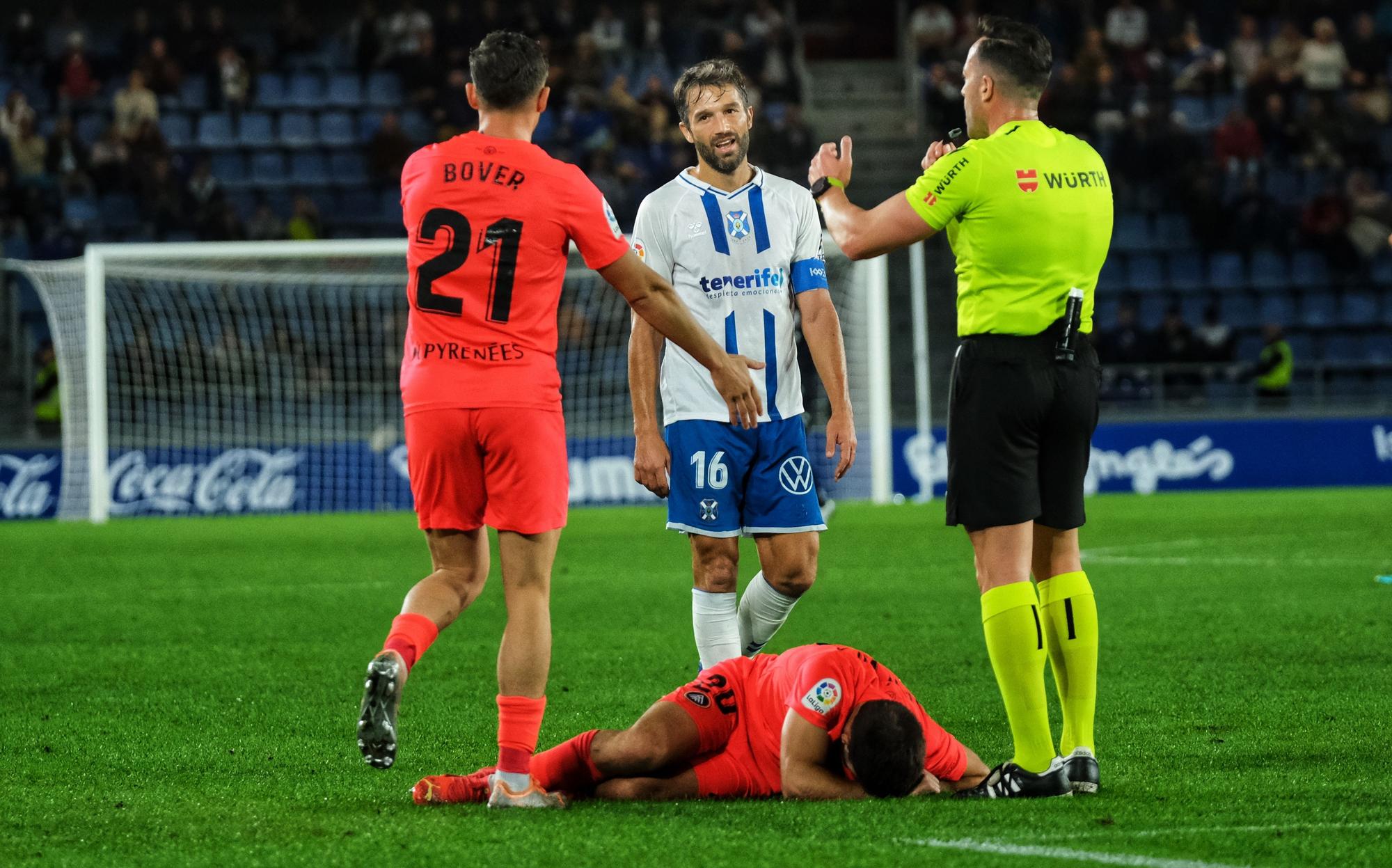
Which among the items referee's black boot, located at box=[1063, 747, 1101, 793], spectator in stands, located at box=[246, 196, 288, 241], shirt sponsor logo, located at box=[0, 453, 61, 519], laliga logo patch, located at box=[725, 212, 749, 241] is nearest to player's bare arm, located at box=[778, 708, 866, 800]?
referee's black boot, located at box=[1063, 747, 1101, 793]

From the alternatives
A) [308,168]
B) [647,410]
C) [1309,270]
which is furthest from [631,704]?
[1309,270]

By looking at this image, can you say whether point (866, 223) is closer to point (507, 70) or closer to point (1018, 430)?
point (1018, 430)

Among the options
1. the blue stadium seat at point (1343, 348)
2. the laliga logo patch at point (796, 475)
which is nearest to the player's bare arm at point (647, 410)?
the laliga logo patch at point (796, 475)

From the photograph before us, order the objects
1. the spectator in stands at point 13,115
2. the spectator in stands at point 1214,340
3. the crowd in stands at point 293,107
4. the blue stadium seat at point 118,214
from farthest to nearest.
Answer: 1. the blue stadium seat at point 118,214
2. the spectator in stands at point 13,115
3. the crowd in stands at point 293,107
4. the spectator in stands at point 1214,340

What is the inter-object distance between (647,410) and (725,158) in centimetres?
88

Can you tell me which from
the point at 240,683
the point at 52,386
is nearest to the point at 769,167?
the point at 52,386

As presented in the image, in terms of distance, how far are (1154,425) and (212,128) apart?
1210 centimetres

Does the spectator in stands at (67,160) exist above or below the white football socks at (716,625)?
above

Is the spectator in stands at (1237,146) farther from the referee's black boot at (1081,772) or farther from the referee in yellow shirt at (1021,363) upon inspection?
the referee's black boot at (1081,772)

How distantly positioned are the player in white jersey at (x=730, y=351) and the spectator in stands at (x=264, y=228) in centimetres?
1577

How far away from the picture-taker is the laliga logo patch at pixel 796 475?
18.8 feet

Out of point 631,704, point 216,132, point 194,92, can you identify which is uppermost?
point 194,92

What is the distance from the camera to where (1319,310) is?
21.5m

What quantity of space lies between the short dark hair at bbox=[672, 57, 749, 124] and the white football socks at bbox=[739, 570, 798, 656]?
61.7 inches
